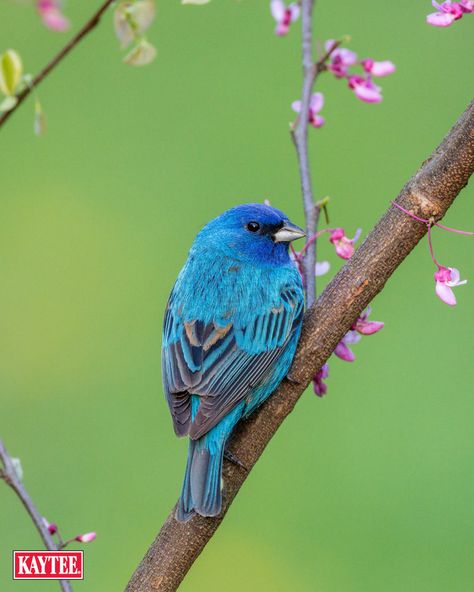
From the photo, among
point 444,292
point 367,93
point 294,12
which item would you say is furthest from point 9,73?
point 294,12

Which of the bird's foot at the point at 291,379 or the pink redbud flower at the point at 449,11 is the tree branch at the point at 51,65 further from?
the bird's foot at the point at 291,379

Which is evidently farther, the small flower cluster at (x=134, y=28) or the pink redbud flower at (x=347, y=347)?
the pink redbud flower at (x=347, y=347)

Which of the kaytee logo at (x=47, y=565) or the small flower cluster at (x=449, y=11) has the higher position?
the small flower cluster at (x=449, y=11)

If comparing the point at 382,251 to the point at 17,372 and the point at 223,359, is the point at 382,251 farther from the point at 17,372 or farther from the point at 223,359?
the point at 17,372

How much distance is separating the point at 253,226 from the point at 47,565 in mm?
1083

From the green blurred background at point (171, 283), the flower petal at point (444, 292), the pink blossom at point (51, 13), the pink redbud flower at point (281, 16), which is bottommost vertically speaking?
Answer: the green blurred background at point (171, 283)

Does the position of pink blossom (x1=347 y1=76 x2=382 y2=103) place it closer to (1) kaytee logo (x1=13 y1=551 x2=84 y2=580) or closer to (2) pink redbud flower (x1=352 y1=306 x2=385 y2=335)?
(2) pink redbud flower (x1=352 y1=306 x2=385 y2=335)

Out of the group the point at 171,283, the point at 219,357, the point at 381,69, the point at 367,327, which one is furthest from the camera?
the point at 171,283

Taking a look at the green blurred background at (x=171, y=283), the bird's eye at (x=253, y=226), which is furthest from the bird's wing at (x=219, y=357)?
the green blurred background at (x=171, y=283)

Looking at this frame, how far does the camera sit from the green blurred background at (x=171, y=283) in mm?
4133

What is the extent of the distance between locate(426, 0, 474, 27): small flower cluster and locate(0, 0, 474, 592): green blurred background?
2.64 meters

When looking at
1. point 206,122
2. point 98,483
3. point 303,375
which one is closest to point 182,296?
point 303,375

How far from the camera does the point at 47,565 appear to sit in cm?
177

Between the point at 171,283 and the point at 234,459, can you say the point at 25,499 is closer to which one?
the point at 234,459
